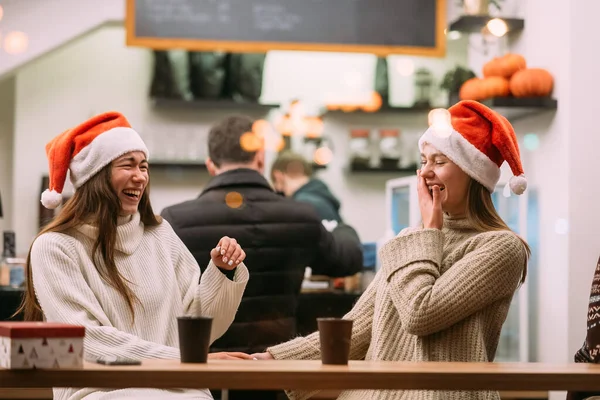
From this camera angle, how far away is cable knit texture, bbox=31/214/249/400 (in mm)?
2215

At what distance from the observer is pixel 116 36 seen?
627cm

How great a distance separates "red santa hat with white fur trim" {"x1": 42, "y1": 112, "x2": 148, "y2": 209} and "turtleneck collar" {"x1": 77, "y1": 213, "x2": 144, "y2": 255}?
0.53 ft

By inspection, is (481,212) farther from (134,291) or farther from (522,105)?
(522,105)

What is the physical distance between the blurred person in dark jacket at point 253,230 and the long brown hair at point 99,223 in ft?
2.23

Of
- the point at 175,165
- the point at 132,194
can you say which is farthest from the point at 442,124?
the point at 175,165

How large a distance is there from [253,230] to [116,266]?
0.87 meters

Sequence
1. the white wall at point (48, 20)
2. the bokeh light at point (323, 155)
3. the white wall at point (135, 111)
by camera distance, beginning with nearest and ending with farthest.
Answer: the white wall at point (48, 20) < the white wall at point (135, 111) < the bokeh light at point (323, 155)

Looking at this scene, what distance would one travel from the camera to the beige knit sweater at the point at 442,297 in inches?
78.0

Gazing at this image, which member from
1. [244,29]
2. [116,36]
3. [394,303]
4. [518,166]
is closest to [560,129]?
[244,29]

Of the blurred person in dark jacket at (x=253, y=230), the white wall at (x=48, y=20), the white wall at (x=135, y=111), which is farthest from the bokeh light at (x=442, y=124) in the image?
the white wall at (x=135, y=111)

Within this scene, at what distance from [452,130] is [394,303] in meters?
0.49

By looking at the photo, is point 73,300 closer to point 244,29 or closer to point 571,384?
point 571,384

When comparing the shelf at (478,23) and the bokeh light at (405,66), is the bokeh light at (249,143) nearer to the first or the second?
the shelf at (478,23)

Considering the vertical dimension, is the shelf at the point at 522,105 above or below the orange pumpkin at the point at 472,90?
below
